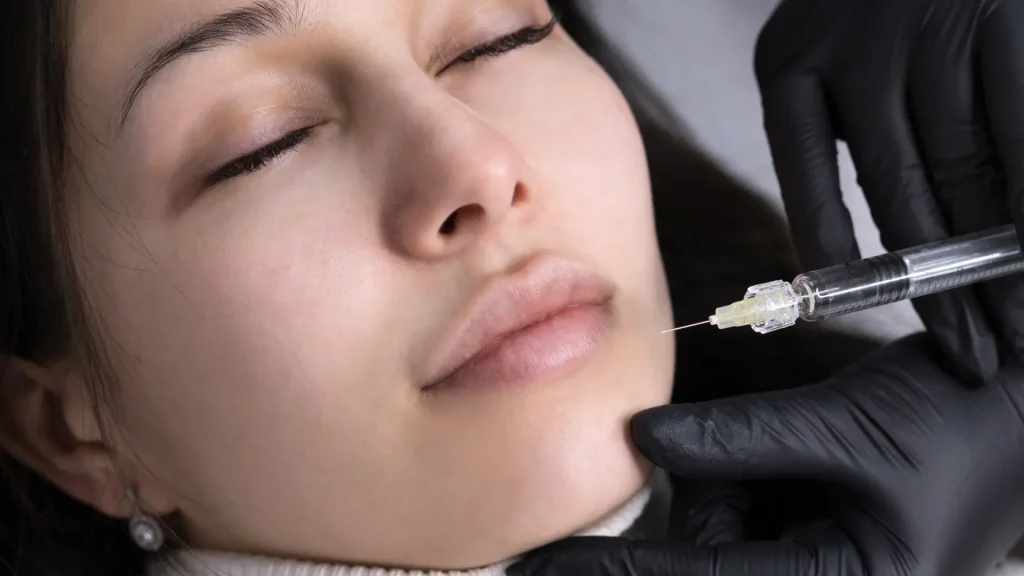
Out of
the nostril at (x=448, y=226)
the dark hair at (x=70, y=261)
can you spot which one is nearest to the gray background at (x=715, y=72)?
the dark hair at (x=70, y=261)

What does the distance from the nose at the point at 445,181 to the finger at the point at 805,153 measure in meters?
0.40

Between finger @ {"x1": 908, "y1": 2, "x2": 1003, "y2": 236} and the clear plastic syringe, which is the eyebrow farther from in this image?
finger @ {"x1": 908, "y1": 2, "x2": 1003, "y2": 236}

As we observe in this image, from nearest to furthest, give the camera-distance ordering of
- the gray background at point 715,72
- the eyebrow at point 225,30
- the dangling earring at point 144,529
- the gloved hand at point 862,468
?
the eyebrow at point 225,30 < the gloved hand at point 862,468 < the dangling earring at point 144,529 < the gray background at point 715,72

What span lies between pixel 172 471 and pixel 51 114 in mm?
365

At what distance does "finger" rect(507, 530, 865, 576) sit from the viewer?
75 cm

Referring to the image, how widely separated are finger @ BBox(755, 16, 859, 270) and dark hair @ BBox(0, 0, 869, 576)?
0.98ft

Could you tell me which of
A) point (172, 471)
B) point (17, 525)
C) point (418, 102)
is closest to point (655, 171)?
point (418, 102)

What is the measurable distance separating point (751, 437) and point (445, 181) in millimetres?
407

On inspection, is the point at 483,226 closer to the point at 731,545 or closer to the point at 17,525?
the point at 731,545

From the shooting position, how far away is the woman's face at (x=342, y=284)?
669mm

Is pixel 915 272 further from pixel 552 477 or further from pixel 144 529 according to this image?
pixel 144 529

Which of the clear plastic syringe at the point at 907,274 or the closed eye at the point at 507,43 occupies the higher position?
the closed eye at the point at 507,43

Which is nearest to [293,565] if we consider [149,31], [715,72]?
[149,31]

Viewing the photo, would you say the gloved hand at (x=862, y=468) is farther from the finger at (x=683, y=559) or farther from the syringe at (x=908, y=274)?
the syringe at (x=908, y=274)
